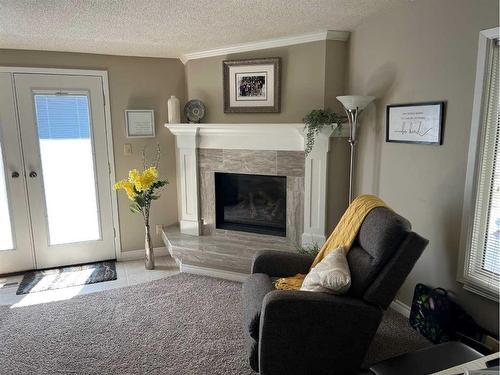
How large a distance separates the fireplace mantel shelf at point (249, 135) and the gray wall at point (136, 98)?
366 mm

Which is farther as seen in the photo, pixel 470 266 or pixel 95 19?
pixel 95 19

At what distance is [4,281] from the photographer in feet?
11.7

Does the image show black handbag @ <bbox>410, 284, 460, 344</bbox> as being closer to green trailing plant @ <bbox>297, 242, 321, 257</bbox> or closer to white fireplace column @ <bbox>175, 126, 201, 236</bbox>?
green trailing plant @ <bbox>297, 242, 321, 257</bbox>

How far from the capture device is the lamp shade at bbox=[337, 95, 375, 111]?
271 centimetres

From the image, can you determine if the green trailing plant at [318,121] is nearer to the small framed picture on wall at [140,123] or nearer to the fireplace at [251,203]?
the fireplace at [251,203]

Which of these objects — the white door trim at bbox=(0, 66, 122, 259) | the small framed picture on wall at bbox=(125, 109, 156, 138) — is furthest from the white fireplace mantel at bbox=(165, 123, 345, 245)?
the white door trim at bbox=(0, 66, 122, 259)

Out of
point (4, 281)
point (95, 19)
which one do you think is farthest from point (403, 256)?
point (4, 281)

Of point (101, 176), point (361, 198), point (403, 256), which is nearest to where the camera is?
point (403, 256)

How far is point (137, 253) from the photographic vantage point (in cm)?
413

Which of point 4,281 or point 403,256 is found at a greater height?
point 403,256

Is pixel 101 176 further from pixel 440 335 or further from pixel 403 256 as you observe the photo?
pixel 440 335

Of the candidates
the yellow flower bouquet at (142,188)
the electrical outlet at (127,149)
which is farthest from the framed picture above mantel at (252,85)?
the electrical outlet at (127,149)

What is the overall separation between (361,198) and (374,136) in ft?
2.59
